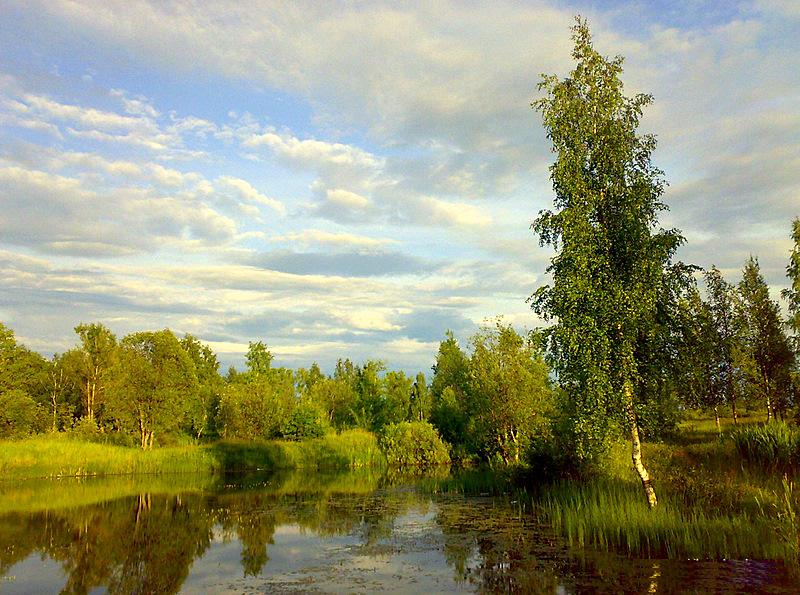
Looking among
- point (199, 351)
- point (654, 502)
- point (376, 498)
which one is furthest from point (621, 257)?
point (199, 351)

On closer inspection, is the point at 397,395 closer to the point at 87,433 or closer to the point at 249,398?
the point at 249,398

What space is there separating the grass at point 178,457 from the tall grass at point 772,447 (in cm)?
3372

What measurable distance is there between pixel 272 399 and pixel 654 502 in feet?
142

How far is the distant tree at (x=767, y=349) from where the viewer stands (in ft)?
149

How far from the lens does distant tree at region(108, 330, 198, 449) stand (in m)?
45.2

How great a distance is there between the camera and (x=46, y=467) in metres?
39.1

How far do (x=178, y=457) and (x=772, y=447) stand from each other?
136 feet

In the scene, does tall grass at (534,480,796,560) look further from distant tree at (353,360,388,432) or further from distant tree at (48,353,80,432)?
distant tree at (48,353,80,432)

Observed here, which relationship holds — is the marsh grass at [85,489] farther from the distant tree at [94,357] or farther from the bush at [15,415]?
the distant tree at [94,357]

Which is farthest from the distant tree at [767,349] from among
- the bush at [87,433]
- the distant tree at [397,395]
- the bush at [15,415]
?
the bush at [15,415]

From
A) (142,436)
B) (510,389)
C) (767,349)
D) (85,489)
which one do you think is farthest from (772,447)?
(142,436)

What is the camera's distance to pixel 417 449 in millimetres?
51562

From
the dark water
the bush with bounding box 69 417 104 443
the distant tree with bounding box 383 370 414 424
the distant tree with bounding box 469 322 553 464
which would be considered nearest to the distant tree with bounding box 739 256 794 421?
the distant tree with bounding box 469 322 553 464

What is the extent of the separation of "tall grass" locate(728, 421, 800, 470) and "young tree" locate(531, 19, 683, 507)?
7.53 meters
